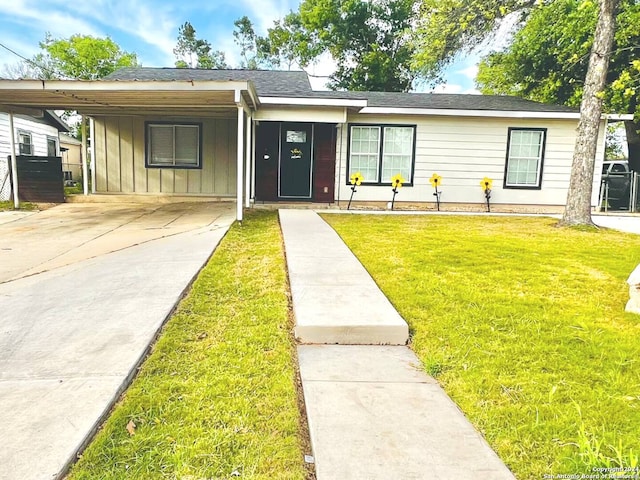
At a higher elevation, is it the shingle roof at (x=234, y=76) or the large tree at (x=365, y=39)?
the large tree at (x=365, y=39)

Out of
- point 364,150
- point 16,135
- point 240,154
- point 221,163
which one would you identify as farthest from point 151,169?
point 16,135

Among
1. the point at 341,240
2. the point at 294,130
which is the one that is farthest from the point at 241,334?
the point at 294,130

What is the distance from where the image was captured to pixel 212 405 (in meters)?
2.13

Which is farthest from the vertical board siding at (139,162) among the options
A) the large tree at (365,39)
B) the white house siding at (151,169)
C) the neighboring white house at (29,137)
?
the large tree at (365,39)

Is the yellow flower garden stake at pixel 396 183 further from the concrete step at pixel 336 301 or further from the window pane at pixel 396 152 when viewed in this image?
the concrete step at pixel 336 301

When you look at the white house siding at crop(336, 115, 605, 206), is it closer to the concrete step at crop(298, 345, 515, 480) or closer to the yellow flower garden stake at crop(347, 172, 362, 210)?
the yellow flower garden stake at crop(347, 172, 362, 210)

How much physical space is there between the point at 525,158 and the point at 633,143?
5.48 m

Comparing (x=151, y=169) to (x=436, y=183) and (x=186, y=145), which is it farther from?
(x=436, y=183)

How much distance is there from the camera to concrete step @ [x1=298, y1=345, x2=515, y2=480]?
1.70 meters

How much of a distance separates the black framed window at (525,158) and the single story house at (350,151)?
2 centimetres

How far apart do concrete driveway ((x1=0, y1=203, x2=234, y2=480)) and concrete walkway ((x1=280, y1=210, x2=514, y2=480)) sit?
3.30 feet

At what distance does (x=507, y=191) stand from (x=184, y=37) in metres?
32.9

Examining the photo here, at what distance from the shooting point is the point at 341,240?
6.36 meters

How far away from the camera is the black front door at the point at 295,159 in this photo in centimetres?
1089
